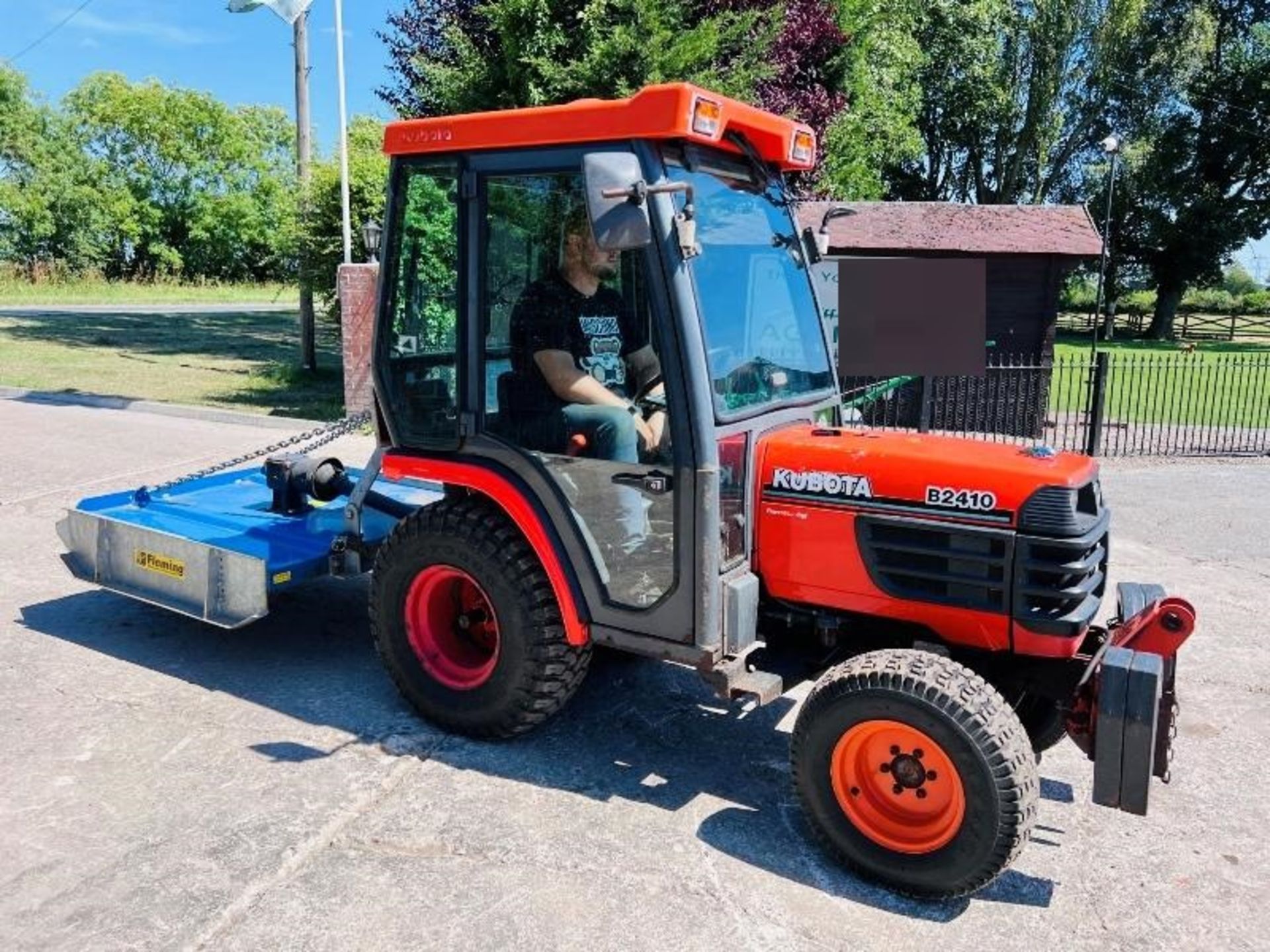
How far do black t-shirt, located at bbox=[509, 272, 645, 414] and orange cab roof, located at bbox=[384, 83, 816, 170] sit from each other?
519mm

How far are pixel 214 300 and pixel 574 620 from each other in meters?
37.5

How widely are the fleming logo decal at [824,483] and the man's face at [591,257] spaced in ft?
3.05

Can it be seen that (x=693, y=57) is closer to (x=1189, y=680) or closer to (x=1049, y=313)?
(x=1049, y=313)

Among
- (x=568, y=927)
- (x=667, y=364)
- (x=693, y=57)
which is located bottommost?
(x=568, y=927)

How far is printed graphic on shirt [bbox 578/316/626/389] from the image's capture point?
369 cm

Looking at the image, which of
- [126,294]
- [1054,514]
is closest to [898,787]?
[1054,514]

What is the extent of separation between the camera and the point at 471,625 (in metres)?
4.40

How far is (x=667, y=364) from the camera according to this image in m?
3.48

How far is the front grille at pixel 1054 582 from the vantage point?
327 centimetres

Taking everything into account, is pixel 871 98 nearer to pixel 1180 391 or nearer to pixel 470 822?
pixel 1180 391

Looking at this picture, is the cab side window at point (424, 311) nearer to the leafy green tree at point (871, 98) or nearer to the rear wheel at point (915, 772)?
the rear wheel at point (915, 772)

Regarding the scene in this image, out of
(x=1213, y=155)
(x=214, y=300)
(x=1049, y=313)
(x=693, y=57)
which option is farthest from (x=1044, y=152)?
(x=214, y=300)

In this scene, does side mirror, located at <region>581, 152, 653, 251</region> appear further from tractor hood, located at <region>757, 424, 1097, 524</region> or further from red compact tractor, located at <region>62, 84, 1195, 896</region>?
tractor hood, located at <region>757, 424, 1097, 524</region>

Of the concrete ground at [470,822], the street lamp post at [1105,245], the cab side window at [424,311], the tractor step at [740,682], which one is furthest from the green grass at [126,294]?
the tractor step at [740,682]
